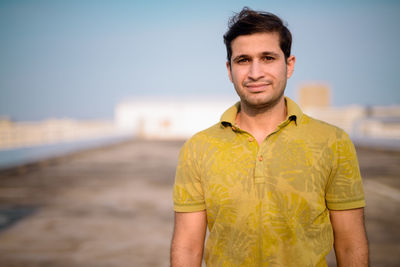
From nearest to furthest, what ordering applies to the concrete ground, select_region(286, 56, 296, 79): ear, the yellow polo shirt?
the yellow polo shirt → select_region(286, 56, 296, 79): ear → the concrete ground

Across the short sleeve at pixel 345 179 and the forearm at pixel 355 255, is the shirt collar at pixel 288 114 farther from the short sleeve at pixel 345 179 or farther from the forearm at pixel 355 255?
the forearm at pixel 355 255

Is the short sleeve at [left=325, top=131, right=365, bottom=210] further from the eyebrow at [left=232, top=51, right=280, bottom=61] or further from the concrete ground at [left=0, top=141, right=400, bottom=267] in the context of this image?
the concrete ground at [left=0, top=141, right=400, bottom=267]

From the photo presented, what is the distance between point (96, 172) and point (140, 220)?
18.6 feet

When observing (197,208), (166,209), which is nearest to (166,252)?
(166,209)

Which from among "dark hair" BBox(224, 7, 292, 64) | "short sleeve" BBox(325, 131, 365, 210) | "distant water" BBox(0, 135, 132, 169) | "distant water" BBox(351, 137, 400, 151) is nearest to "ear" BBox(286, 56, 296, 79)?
"dark hair" BBox(224, 7, 292, 64)

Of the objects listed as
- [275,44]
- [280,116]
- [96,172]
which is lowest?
[96,172]

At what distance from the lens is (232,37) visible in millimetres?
1803

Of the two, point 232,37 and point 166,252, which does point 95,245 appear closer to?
point 166,252

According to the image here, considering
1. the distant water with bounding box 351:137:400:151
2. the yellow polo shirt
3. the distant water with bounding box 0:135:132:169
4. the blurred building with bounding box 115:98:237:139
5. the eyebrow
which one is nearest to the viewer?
the yellow polo shirt

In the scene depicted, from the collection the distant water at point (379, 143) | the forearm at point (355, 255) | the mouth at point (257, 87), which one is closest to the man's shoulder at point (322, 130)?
the mouth at point (257, 87)

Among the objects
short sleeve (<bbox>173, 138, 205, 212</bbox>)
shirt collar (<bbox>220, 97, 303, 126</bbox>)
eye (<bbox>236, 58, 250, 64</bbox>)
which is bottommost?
short sleeve (<bbox>173, 138, 205, 212</bbox>)

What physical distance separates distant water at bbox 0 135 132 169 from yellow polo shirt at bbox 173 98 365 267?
35.5 feet

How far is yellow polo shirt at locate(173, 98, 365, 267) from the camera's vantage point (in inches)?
63.8

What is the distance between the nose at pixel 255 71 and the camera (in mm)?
1687
